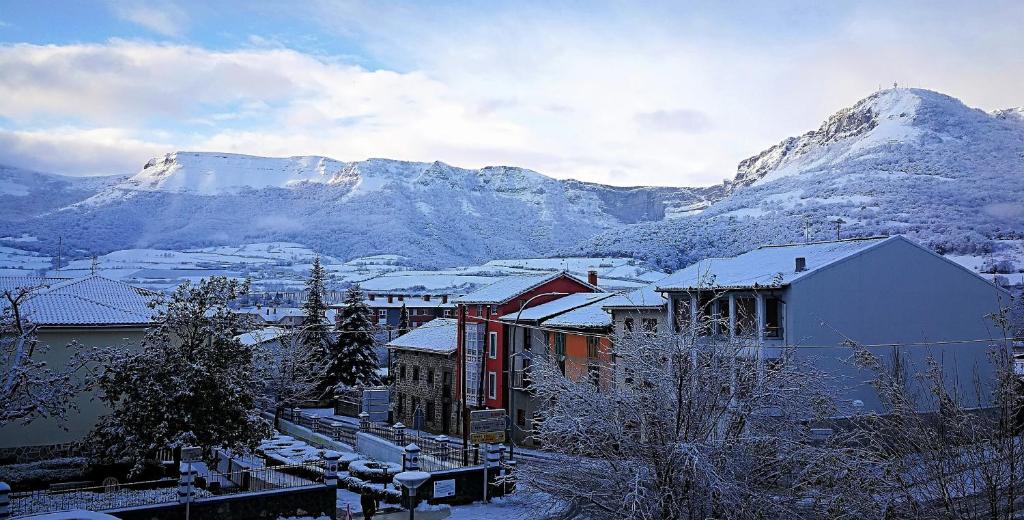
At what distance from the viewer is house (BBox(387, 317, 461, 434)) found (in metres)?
47.3

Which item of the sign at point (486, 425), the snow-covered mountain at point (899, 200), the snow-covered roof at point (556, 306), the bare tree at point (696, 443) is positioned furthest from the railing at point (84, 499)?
the snow-covered mountain at point (899, 200)

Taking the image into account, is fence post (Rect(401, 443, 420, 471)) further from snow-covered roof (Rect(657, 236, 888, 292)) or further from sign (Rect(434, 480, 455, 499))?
snow-covered roof (Rect(657, 236, 888, 292))

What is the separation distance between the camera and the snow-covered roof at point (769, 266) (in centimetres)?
2902

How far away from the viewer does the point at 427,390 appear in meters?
48.9

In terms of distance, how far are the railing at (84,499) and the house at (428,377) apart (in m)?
24.8

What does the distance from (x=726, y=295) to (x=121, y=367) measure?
20.7 metres

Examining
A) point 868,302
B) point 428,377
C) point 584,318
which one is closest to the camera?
point 868,302

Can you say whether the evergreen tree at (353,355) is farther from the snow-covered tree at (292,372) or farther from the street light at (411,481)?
the street light at (411,481)

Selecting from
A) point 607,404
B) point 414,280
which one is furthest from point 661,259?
point 607,404

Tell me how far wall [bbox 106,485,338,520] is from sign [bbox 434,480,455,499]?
2.93 metres

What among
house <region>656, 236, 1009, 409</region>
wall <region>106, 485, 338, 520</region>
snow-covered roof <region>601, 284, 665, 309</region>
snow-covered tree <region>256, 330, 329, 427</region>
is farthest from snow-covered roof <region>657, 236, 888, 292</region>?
snow-covered tree <region>256, 330, 329, 427</region>

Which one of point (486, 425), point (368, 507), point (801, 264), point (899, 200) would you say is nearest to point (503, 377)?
point (801, 264)

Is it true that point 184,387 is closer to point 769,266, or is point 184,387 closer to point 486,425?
point 486,425

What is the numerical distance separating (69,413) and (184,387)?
8.36 m
